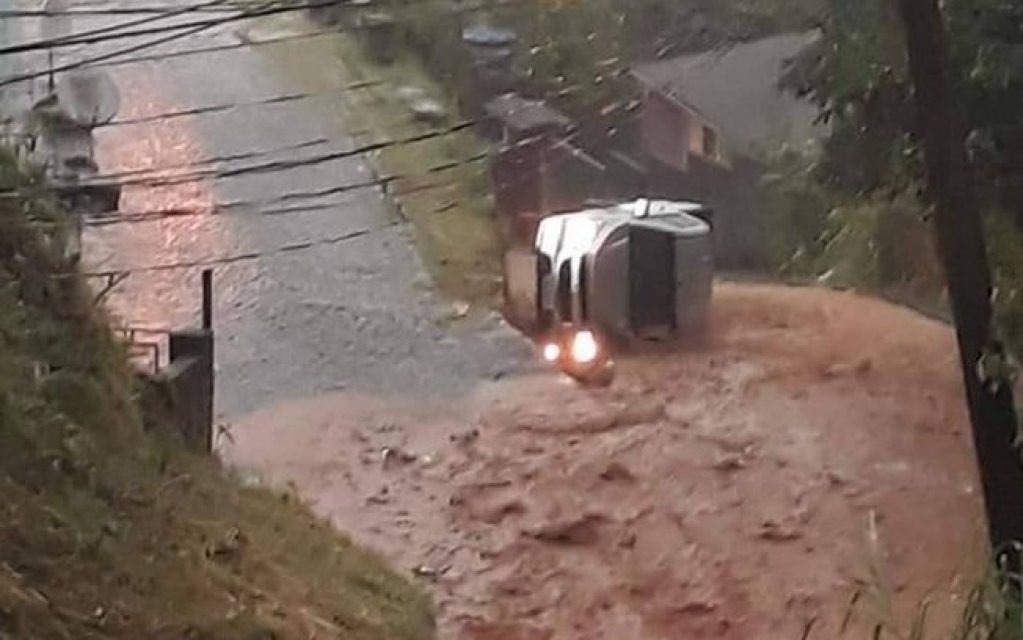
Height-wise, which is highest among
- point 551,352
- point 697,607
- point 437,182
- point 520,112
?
point 520,112

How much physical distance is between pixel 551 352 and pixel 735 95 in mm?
682

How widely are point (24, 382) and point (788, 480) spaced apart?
1765mm

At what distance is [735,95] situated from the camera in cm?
383

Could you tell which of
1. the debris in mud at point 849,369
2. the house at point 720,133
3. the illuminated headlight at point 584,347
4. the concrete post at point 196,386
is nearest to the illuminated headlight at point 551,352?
the illuminated headlight at point 584,347

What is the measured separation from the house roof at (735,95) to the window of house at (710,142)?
0.02m

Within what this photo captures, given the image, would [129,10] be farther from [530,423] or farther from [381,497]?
[530,423]

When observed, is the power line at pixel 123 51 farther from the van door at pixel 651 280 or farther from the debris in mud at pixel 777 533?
the van door at pixel 651 280

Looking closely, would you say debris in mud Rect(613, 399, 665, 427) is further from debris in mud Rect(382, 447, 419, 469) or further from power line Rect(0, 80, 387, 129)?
power line Rect(0, 80, 387, 129)

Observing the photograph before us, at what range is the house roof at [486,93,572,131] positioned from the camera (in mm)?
3551

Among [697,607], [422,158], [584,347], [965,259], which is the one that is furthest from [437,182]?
[965,259]

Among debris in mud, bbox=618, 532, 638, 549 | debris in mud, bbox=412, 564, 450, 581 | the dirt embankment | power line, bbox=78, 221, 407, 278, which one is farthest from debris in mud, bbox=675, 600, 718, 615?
power line, bbox=78, 221, 407, 278

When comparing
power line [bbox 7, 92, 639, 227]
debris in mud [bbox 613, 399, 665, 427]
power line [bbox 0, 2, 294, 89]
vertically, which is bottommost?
debris in mud [bbox 613, 399, 665, 427]

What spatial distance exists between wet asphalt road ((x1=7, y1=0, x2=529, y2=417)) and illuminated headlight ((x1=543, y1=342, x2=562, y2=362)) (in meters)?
0.06

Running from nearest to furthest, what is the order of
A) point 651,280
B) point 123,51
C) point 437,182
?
point 123,51 → point 437,182 → point 651,280
